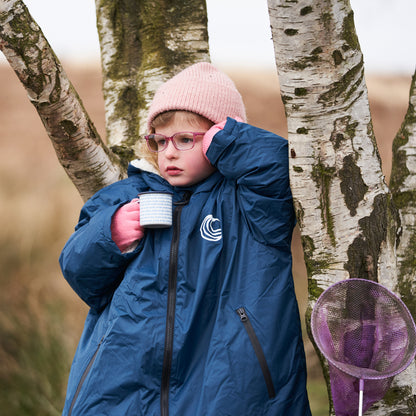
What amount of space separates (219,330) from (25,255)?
17.0 ft

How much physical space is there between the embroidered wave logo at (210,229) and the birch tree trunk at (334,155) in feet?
0.90

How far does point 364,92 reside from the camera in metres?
1.50

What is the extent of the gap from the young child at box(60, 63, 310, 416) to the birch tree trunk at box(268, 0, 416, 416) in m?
0.13

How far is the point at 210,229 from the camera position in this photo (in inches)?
67.2

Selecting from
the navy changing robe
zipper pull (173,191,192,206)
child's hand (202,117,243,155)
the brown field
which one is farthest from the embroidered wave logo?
the brown field

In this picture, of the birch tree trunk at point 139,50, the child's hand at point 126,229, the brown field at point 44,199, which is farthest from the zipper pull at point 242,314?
the brown field at point 44,199

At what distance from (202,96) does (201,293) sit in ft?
2.34

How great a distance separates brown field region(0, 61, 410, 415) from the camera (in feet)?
18.7

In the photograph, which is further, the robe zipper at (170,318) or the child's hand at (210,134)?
the child's hand at (210,134)

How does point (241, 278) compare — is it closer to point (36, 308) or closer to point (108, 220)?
point (108, 220)

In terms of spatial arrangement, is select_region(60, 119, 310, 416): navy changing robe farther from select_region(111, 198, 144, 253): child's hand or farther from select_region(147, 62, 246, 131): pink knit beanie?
select_region(147, 62, 246, 131): pink knit beanie

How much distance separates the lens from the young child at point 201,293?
158 centimetres

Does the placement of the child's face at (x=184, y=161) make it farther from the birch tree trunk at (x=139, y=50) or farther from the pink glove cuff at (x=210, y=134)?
the birch tree trunk at (x=139, y=50)

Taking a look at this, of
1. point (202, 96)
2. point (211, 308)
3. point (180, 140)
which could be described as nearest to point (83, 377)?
point (211, 308)
